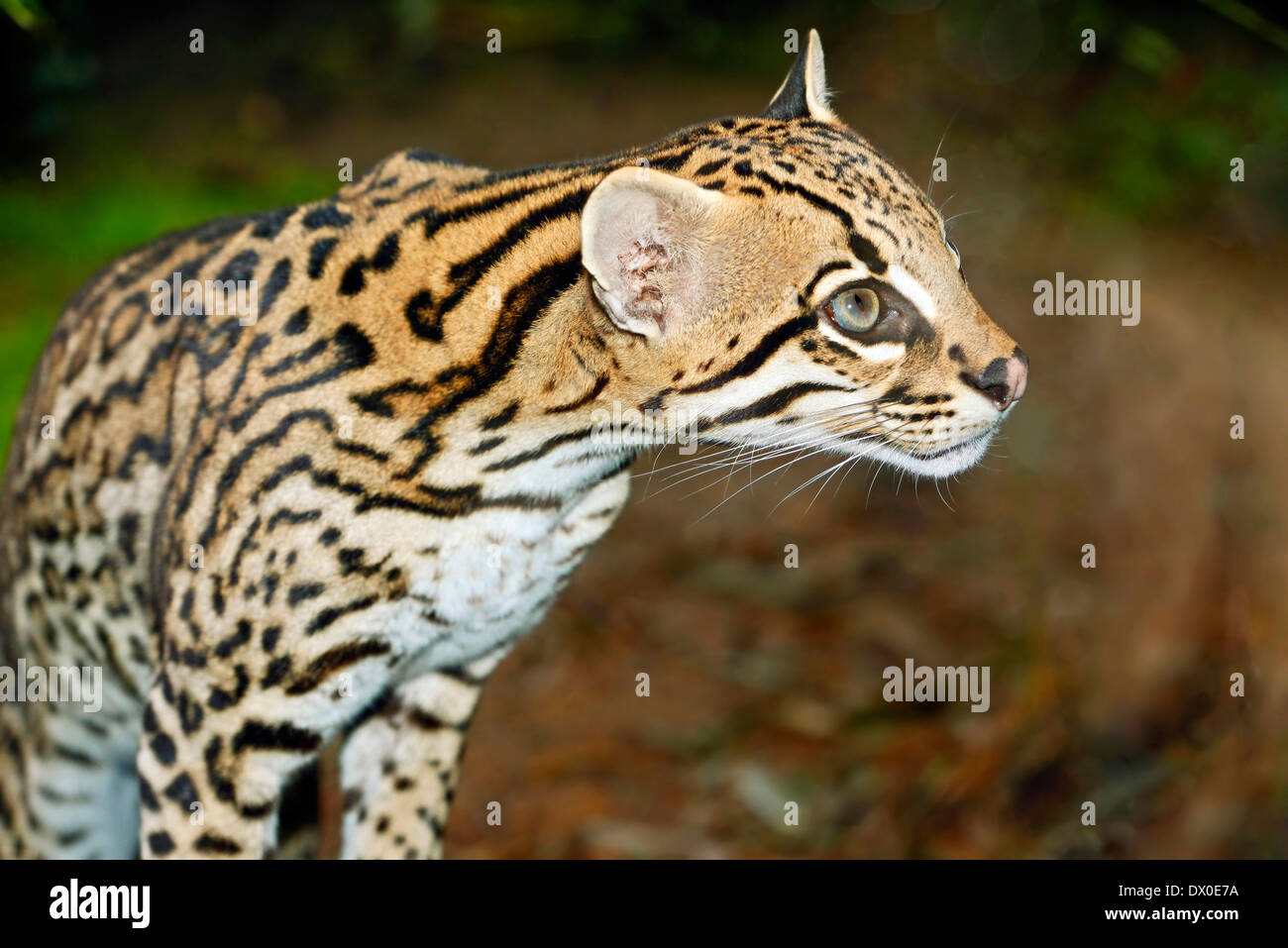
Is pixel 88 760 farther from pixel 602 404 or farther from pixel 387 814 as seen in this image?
pixel 602 404

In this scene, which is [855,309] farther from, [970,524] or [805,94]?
[970,524]

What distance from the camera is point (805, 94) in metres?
3.64

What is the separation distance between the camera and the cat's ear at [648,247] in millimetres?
2971

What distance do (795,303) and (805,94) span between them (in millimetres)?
800

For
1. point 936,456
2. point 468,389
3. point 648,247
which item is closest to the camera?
point 648,247

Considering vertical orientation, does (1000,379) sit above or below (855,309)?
below

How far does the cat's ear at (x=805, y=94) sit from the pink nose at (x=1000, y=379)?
0.86 metres

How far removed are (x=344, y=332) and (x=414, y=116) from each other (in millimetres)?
9364

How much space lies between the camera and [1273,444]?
21.2 feet

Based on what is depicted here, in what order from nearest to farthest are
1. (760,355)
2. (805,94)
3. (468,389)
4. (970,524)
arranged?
1. (760,355)
2. (468,389)
3. (805,94)
4. (970,524)

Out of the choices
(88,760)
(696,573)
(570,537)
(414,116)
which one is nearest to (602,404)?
(570,537)

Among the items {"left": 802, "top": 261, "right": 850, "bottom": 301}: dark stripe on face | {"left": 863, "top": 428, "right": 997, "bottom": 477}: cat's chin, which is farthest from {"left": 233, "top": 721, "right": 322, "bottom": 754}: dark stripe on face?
{"left": 802, "top": 261, "right": 850, "bottom": 301}: dark stripe on face

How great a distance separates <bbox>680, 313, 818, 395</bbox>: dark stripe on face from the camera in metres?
3.22

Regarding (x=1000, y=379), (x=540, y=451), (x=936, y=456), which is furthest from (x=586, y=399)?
(x=1000, y=379)
